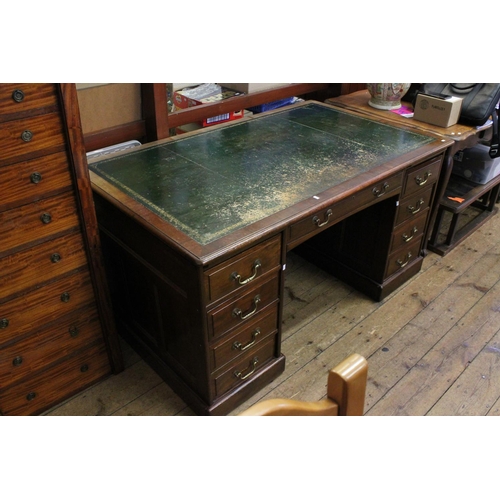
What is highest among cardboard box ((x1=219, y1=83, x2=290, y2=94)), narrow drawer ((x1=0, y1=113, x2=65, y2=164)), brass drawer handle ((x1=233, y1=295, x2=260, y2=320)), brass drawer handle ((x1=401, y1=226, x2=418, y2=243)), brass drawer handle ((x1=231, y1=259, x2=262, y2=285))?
narrow drawer ((x1=0, y1=113, x2=65, y2=164))

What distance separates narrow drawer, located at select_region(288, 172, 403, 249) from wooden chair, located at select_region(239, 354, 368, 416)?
829mm

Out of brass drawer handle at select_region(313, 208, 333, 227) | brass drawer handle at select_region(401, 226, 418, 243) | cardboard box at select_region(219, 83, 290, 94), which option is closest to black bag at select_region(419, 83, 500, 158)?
brass drawer handle at select_region(401, 226, 418, 243)

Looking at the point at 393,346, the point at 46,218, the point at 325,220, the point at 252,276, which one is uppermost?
the point at 46,218

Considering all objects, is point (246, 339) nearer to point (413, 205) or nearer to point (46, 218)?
point (46, 218)

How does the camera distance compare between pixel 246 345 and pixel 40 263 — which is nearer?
pixel 40 263

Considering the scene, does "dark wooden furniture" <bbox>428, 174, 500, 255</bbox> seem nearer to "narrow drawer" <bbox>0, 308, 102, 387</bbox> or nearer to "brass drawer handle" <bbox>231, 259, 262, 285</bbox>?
"brass drawer handle" <bbox>231, 259, 262, 285</bbox>

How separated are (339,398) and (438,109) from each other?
1963mm

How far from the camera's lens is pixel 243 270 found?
1529mm

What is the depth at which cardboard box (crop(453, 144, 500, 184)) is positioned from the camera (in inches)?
111

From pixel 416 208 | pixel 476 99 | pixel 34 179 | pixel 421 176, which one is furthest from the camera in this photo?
pixel 476 99

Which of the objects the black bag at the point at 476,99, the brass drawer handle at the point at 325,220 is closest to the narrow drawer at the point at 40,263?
the brass drawer handle at the point at 325,220

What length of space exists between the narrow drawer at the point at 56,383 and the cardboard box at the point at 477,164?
2.33 m

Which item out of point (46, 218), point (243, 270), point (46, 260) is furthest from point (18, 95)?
point (243, 270)

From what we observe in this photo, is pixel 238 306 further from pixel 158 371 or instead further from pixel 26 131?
pixel 26 131
